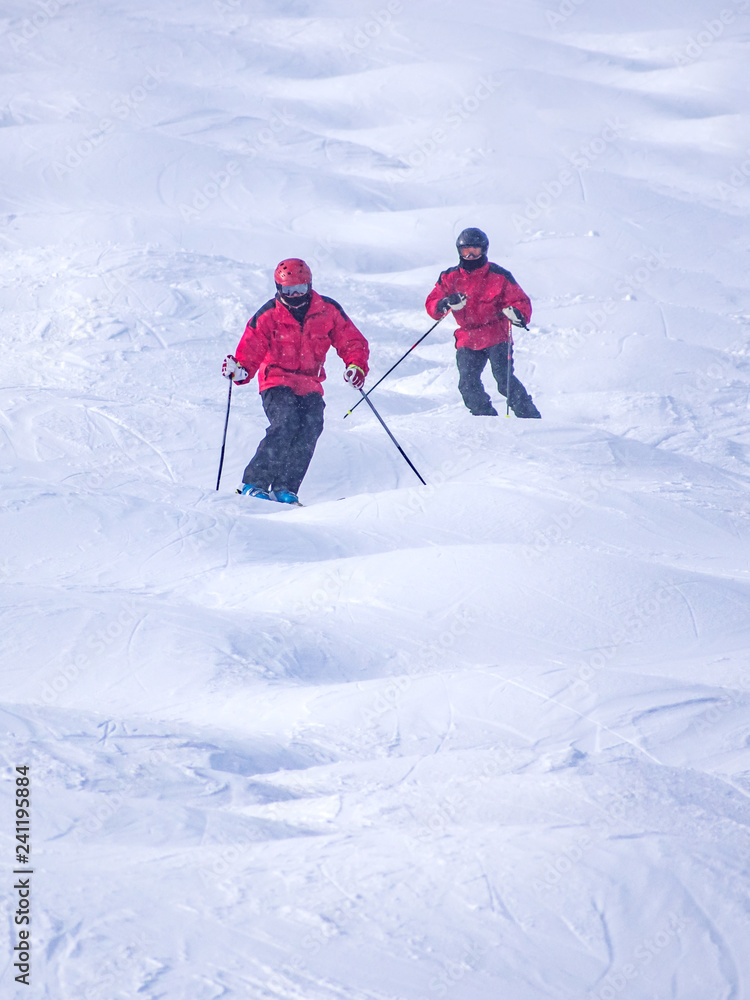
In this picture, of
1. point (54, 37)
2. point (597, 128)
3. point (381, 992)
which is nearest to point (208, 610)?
point (381, 992)

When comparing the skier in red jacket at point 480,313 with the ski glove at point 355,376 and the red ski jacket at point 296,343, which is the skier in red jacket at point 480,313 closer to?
the red ski jacket at point 296,343

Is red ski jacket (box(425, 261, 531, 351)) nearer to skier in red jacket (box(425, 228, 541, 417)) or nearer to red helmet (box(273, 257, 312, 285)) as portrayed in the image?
skier in red jacket (box(425, 228, 541, 417))

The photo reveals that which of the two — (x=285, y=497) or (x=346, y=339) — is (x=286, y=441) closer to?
(x=285, y=497)

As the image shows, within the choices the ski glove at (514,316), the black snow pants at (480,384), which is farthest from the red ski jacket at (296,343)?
the black snow pants at (480,384)

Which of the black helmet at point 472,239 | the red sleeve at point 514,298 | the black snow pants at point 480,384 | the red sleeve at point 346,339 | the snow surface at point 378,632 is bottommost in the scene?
the snow surface at point 378,632

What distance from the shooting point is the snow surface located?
2100 mm

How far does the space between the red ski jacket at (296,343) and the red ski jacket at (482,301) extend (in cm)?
169

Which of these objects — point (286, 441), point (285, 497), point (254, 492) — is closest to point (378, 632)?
point (285, 497)

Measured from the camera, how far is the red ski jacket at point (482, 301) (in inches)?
340

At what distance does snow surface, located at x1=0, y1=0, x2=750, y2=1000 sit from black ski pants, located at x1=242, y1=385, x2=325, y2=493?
0.28 m

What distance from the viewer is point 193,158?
622 inches

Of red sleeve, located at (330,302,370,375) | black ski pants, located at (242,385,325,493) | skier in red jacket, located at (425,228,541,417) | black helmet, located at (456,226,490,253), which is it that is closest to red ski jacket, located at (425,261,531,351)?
skier in red jacket, located at (425,228,541,417)

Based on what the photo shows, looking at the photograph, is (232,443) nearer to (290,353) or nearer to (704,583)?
(290,353)

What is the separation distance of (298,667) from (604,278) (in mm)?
10220
